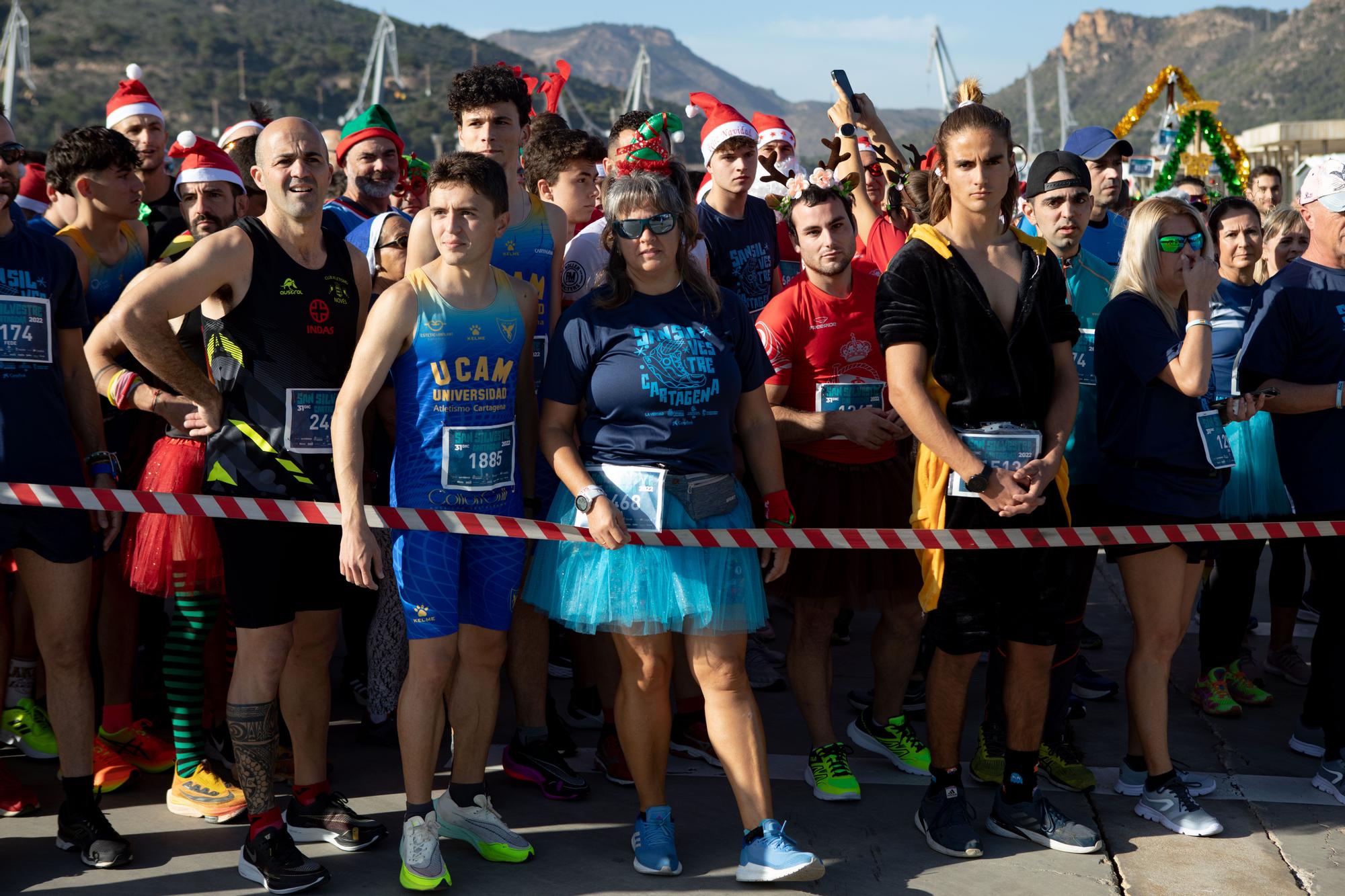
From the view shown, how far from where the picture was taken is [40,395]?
3.79m

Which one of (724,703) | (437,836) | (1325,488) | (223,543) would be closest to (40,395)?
(223,543)

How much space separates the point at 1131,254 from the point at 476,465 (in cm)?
Result: 236

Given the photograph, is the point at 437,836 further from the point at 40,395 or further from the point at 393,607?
the point at 40,395

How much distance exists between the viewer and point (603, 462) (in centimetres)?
377

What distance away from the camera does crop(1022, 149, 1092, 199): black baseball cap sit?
4.54 m

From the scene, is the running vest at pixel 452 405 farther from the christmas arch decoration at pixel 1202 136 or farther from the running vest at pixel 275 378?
the christmas arch decoration at pixel 1202 136

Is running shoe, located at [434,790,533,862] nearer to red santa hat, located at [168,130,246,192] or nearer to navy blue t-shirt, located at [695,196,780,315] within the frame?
navy blue t-shirt, located at [695,196,780,315]

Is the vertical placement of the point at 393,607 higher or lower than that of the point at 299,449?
lower

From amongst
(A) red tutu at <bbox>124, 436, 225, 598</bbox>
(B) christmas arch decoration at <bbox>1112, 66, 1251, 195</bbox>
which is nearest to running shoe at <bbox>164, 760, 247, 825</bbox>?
(A) red tutu at <bbox>124, 436, 225, 598</bbox>

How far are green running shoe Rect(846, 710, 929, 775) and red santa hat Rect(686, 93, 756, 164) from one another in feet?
8.19

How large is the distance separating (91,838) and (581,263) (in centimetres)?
254

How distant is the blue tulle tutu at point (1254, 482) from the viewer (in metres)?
5.09

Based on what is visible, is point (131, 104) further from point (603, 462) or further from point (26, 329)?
point (603, 462)

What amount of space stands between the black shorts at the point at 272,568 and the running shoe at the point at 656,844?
1232 mm
